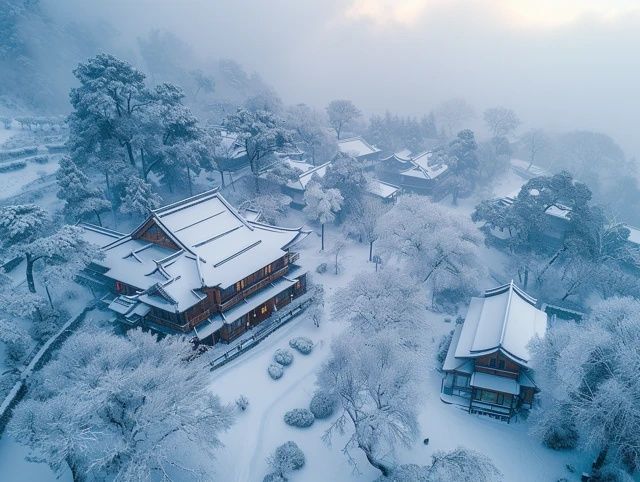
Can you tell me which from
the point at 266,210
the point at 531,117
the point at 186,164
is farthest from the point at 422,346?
the point at 531,117

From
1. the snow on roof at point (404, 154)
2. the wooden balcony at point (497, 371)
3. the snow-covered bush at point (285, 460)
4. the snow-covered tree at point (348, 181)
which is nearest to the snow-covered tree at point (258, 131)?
the snow-covered tree at point (348, 181)

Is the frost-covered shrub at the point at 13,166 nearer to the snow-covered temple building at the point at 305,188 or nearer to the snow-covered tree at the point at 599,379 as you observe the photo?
the snow-covered temple building at the point at 305,188

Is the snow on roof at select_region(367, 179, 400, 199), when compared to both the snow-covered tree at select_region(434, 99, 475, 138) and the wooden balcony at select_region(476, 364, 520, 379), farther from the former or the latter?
the snow-covered tree at select_region(434, 99, 475, 138)

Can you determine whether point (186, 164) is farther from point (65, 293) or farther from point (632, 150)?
point (632, 150)

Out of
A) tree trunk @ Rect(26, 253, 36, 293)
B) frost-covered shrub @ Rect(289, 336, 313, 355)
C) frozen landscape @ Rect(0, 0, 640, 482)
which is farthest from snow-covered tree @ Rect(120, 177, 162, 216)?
frost-covered shrub @ Rect(289, 336, 313, 355)

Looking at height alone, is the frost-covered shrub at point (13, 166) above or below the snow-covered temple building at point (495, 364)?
above

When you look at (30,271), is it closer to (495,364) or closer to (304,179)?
(304,179)
